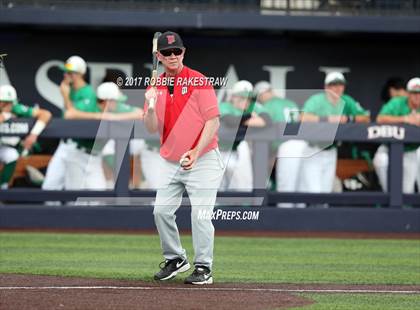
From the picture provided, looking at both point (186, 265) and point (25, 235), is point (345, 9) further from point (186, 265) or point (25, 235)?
point (186, 265)

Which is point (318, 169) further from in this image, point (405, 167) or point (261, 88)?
point (261, 88)

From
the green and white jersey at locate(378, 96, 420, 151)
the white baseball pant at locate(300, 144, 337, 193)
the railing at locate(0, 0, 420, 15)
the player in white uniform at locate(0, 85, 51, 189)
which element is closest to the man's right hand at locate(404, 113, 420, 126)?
the green and white jersey at locate(378, 96, 420, 151)

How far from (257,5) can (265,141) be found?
2529 millimetres

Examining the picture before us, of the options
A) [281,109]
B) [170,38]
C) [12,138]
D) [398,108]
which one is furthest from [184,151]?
[398,108]

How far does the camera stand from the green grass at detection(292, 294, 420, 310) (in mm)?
7117

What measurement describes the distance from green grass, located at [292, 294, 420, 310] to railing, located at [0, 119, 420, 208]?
19.1 ft

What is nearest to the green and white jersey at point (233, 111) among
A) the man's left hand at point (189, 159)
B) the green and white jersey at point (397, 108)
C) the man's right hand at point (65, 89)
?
the green and white jersey at point (397, 108)

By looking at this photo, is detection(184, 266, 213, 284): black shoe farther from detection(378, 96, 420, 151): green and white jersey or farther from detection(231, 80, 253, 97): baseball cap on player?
detection(378, 96, 420, 151): green and white jersey

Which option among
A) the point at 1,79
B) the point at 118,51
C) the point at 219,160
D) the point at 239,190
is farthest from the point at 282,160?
the point at 219,160

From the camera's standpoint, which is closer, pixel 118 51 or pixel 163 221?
pixel 163 221

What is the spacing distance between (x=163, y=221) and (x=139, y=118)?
5.44 meters

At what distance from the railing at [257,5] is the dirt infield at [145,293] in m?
6.99

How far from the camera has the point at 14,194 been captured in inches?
527

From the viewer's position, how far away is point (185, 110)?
8219mm
